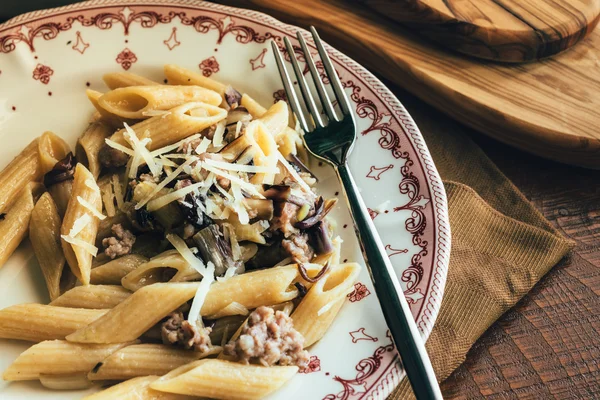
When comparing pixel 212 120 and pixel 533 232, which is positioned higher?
pixel 212 120

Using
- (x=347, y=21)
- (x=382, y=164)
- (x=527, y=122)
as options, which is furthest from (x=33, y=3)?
(x=527, y=122)

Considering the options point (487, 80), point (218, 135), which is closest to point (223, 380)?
point (218, 135)

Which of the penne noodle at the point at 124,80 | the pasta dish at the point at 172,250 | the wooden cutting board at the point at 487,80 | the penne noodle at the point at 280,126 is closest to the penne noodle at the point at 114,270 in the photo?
the pasta dish at the point at 172,250

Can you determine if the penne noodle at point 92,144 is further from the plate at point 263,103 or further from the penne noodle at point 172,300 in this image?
the penne noodle at point 172,300

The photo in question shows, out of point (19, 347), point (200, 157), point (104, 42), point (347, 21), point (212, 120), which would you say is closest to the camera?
point (19, 347)

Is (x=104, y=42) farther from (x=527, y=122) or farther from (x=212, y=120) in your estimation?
(x=527, y=122)

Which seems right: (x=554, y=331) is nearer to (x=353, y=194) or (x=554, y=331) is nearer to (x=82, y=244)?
(x=353, y=194)

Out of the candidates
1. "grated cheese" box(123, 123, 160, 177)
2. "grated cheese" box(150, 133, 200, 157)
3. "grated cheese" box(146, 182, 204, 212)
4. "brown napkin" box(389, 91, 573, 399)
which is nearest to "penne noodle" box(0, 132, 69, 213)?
"grated cheese" box(123, 123, 160, 177)
